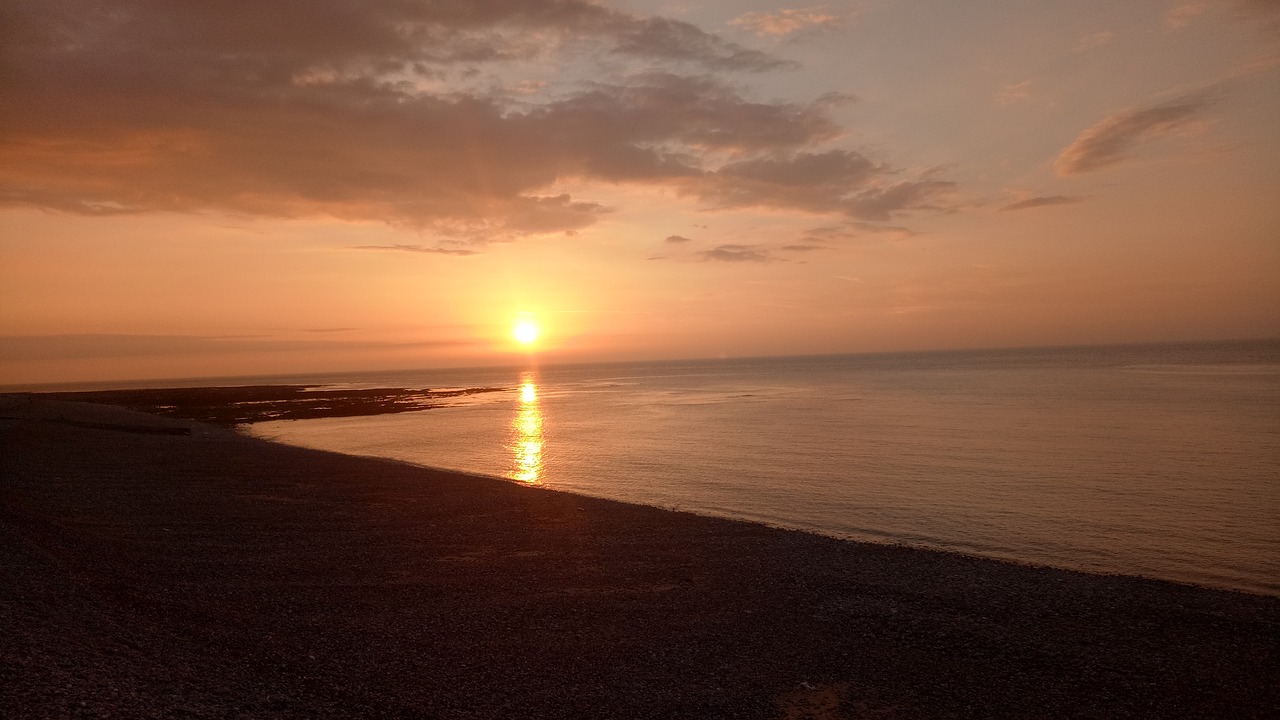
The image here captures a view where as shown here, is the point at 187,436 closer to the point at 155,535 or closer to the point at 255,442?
the point at 255,442

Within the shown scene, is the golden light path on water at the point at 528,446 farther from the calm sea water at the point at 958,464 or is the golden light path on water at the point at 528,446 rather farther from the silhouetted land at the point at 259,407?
the silhouetted land at the point at 259,407

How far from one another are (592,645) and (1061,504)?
71.7 feet

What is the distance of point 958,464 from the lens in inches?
1438

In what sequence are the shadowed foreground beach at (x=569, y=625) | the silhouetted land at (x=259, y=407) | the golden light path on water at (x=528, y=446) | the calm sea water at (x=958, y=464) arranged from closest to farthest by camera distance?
the shadowed foreground beach at (x=569, y=625) < the calm sea water at (x=958, y=464) < the golden light path on water at (x=528, y=446) < the silhouetted land at (x=259, y=407)

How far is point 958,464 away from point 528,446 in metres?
28.2

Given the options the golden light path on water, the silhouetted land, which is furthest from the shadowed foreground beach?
the silhouetted land

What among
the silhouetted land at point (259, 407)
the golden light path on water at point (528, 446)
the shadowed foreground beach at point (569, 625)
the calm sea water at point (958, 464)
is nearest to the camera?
the shadowed foreground beach at point (569, 625)

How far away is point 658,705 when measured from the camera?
10641 mm

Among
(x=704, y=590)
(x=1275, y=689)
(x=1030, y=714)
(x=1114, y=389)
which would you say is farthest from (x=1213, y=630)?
(x=1114, y=389)

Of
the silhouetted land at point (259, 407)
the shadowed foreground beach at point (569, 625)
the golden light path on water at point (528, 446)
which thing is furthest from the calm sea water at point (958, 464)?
the silhouetted land at point (259, 407)

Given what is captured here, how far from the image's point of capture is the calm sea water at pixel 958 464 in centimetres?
2175

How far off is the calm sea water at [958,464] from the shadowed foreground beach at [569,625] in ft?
13.4

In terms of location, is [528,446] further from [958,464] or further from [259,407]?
[259,407]

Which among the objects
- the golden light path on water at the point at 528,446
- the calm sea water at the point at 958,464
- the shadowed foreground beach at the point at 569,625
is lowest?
the golden light path on water at the point at 528,446
